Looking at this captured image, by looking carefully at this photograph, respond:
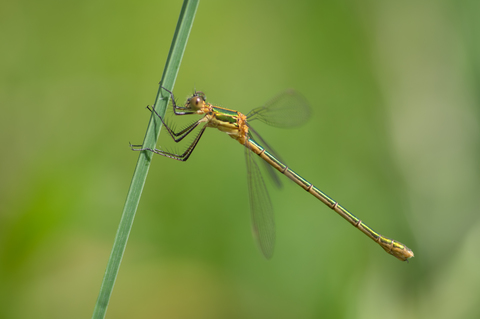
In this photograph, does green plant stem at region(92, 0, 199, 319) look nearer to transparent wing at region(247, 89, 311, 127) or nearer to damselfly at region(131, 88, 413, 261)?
damselfly at region(131, 88, 413, 261)

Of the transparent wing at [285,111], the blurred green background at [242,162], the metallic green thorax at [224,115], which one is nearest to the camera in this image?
the blurred green background at [242,162]

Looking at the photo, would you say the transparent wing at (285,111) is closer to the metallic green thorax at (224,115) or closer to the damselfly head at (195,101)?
the metallic green thorax at (224,115)

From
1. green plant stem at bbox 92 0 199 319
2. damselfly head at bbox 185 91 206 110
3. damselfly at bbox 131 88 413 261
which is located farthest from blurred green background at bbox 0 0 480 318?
green plant stem at bbox 92 0 199 319

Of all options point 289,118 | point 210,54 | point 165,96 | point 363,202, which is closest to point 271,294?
point 363,202

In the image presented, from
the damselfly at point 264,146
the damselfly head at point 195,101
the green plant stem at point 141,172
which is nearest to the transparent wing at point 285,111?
the damselfly at point 264,146

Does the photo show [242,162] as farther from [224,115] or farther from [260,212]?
[260,212]
